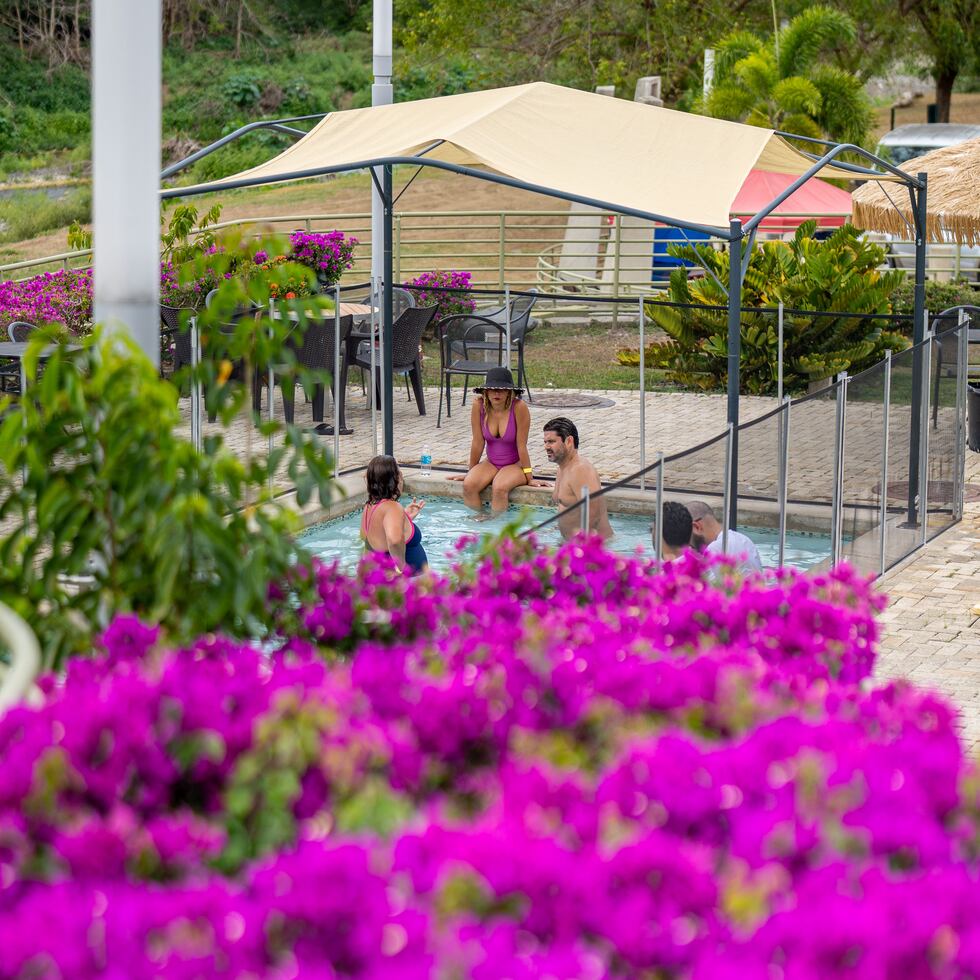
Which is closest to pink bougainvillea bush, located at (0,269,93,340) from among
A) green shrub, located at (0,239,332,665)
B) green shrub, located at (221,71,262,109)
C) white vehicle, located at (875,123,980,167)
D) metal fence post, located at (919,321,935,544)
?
metal fence post, located at (919,321,935,544)

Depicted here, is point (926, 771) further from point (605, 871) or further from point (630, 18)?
point (630, 18)

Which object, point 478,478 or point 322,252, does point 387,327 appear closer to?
point 478,478

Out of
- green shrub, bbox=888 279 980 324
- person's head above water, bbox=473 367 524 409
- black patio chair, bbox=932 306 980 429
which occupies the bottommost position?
person's head above water, bbox=473 367 524 409

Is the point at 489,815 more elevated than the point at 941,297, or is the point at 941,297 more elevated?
the point at 941,297

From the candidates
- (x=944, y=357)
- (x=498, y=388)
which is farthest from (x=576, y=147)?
(x=944, y=357)

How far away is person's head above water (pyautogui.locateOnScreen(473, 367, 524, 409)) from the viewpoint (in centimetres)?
1112

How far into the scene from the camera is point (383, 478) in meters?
8.45

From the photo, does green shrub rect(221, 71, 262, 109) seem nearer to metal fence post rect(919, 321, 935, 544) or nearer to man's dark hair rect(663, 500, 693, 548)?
metal fence post rect(919, 321, 935, 544)

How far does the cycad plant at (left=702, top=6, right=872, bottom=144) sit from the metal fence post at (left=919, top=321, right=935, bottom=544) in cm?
1484

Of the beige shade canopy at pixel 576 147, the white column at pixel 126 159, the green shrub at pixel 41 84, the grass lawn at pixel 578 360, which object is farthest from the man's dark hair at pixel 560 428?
the green shrub at pixel 41 84

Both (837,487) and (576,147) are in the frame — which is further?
(576,147)

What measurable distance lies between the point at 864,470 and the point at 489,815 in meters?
7.21

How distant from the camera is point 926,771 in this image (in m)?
2.89

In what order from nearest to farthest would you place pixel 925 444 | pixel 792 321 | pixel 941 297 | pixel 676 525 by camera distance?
pixel 676 525 < pixel 925 444 < pixel 792 321 < pixel 941 297
